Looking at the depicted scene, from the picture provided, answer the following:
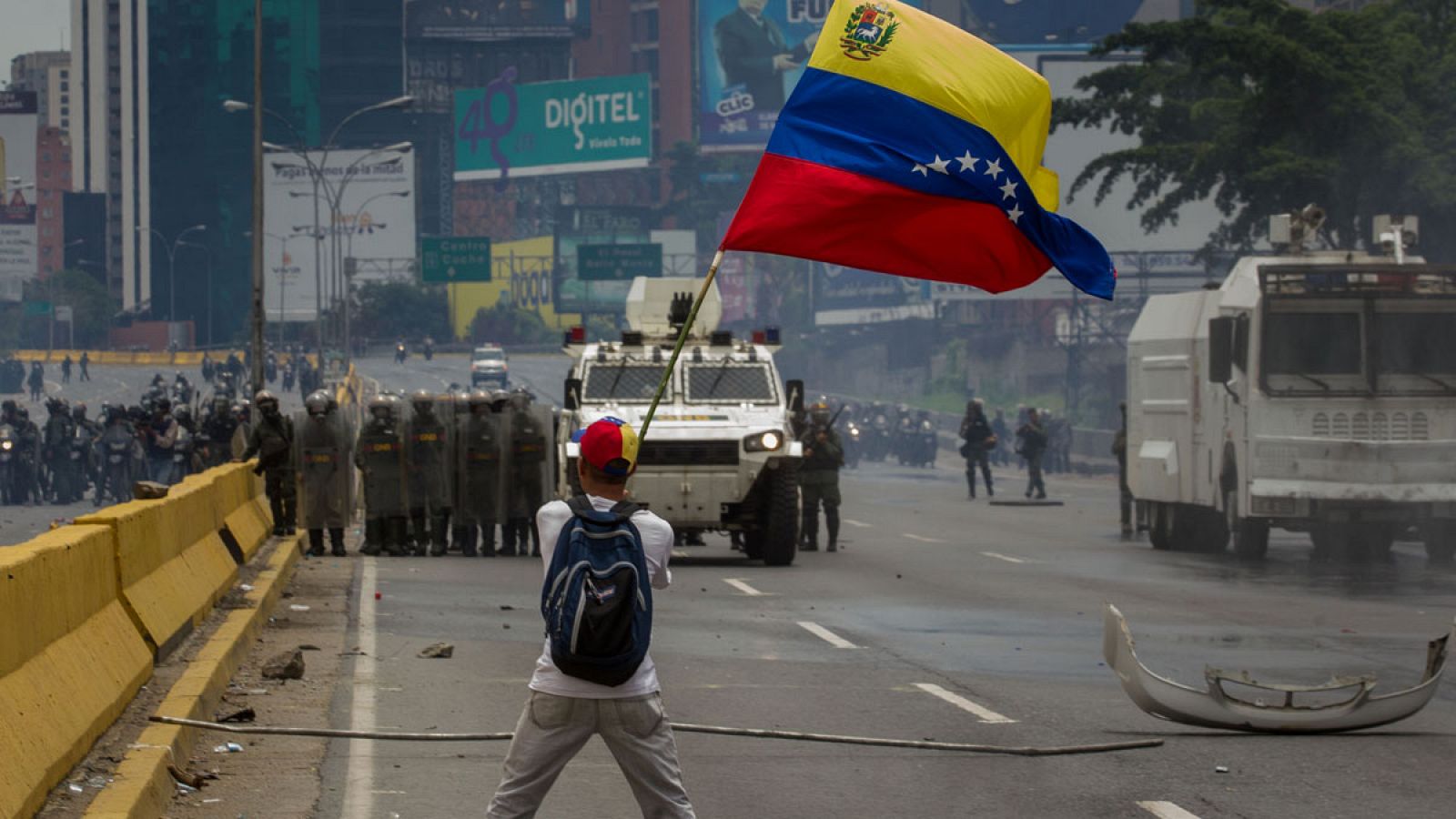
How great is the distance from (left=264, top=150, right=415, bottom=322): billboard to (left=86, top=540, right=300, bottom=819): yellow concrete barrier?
4336 inches

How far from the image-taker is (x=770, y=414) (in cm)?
2341

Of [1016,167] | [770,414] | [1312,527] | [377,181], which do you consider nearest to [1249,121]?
[1312,527]

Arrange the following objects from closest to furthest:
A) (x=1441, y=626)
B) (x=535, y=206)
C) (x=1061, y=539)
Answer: (x=1441, y=626), (x=1061, y=539), (x=535, y=206)

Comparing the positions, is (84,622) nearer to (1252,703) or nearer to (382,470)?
(1252,703)

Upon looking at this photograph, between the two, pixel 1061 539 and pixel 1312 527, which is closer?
pixel 1312 527

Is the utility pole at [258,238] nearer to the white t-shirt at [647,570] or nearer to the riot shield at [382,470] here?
the riot shield at [382,470]

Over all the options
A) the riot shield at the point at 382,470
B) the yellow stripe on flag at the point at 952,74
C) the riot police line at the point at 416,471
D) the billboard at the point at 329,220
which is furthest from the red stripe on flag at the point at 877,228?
the billboard at the point at 329,220

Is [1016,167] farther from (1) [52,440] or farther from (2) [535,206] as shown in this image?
(2) [535,206]

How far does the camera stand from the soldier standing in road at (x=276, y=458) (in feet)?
76.7

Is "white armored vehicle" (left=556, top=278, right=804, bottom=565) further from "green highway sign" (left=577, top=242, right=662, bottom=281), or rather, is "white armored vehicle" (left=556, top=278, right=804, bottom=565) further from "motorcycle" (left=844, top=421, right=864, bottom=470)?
"green highway sign" (left=577, top=242, right=662, bottom=281)

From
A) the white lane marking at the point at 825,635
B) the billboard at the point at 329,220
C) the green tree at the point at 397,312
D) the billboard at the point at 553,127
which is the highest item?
the billboard at the point at 553,127

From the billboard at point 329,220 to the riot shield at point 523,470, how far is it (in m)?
98.6

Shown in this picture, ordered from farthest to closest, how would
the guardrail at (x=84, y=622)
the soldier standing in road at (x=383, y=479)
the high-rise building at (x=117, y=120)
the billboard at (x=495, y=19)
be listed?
the billboard at (x=495, y=19) < the high-rise building at (x=117, y=120) < the soldier standing in road at (x=383, y=479) < the guardrail at (x=84, y=622)

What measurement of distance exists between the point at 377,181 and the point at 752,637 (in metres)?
114
